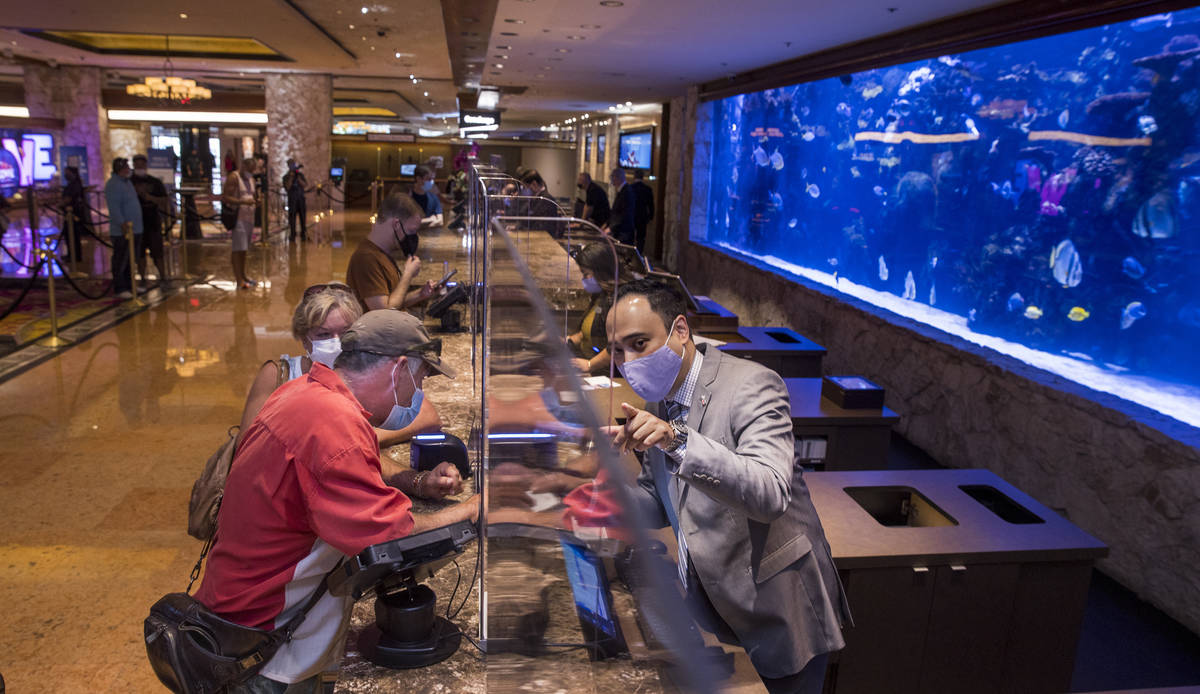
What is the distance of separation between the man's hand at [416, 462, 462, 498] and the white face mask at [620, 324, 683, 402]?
0.89 m

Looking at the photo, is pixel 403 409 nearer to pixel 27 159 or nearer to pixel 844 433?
pixel 844 433

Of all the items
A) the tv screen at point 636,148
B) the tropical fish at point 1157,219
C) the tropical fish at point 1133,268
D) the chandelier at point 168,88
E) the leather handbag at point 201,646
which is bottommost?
the leather handbag at point 201,646

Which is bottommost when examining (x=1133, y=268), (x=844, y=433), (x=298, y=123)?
(x=844, y=433)

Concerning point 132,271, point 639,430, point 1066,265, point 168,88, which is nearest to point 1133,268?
point 1066,265

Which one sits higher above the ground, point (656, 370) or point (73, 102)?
point (73, 102)

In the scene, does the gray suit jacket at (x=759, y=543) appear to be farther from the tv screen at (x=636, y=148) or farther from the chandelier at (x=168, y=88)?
the tv screen at (x=636, y=148)

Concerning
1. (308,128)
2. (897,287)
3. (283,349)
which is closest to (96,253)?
(308,128)

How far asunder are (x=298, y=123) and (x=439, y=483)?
1893 centimetres

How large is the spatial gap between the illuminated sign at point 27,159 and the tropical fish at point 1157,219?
17.3 metres

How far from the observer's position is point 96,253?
13.8 metres

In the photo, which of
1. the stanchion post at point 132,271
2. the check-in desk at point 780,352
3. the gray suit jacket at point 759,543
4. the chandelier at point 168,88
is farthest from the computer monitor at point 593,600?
the chandelier at point 168,88

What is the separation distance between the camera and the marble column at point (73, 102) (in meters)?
18.2

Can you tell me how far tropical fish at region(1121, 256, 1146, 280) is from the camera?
5.21 metres

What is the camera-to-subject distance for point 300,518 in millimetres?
1729
